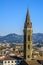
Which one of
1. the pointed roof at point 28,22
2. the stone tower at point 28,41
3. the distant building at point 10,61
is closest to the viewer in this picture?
the stone tower at point 28,41

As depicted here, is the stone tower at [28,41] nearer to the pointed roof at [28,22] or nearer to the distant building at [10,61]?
the pointed roof at [28,22]

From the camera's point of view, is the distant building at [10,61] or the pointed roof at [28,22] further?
the distant building at [10,61]

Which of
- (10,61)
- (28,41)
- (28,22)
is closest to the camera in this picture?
(28,41)

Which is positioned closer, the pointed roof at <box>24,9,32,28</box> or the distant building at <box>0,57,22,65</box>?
the pointed roof at <box>24,9,32,28</box>

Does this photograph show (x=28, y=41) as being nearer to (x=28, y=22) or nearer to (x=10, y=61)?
(x=28, y=22)

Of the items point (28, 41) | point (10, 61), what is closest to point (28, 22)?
point (28, 41)

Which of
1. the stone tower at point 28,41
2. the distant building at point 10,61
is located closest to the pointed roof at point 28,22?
the stone tower at point 28,41

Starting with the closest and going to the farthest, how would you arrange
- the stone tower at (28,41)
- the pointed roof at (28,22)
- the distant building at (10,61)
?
the stone tower at (28,41) → the pointed roof at (28,22) → the distant building at (10,61)

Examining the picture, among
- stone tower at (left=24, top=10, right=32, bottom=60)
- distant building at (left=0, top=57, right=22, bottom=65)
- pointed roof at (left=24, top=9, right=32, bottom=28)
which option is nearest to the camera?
stone tower at (left=24, top=10, right=32, bottom=60)

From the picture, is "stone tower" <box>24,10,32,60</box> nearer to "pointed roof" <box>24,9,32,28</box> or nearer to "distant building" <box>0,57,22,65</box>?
"pointed roof" <box>24,9,32,28</box>

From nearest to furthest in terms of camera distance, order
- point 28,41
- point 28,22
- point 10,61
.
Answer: point 28,41, point 28,22, point 10,61

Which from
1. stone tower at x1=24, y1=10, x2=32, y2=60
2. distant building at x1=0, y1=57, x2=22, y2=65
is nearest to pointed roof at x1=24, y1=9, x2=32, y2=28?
stone tower at x1=24, y1=10, x2=32, y2=60

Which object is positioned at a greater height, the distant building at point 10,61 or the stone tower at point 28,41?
the stone tower at point 28,41

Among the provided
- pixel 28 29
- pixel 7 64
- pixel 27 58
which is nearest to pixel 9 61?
pixel 7 64
